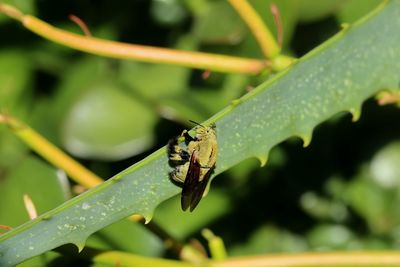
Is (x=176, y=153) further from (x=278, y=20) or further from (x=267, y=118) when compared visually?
(x=278, y=20)

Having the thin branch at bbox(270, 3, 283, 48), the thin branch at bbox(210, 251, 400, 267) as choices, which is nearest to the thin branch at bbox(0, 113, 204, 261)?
the thin branch at bbox(210, 251, 400, 267)

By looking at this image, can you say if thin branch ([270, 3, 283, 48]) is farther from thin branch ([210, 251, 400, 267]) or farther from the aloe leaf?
thin branch ([210, 251, 400, 267])

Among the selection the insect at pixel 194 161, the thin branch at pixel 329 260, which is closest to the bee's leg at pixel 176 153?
the insect at pixel 194 161

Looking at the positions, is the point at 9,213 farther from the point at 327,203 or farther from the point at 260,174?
the point at 327,203

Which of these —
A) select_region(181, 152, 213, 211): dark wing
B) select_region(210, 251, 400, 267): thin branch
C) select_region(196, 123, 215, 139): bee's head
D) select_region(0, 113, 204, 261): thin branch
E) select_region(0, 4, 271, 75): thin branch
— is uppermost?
select_region(0, 4, 271, 75): thin branch

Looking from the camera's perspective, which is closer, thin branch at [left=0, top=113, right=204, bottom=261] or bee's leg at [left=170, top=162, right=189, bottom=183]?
bee's leg at [left=170, top=162, right=189, bottom=183]

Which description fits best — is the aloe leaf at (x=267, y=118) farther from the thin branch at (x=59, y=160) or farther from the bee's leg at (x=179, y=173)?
the thin branch at (x=59, y=160)

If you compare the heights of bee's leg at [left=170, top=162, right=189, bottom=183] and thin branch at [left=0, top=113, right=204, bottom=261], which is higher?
thin branch at [left=0, top=113, right=204, bottom=261]
